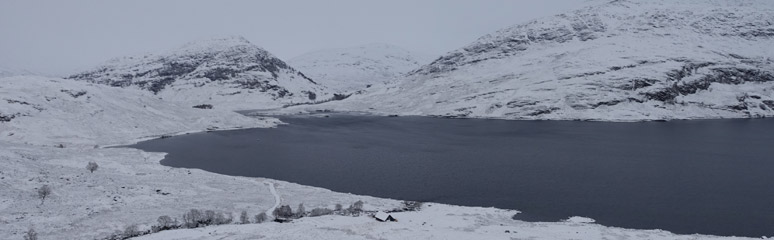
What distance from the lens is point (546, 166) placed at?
84750 mm

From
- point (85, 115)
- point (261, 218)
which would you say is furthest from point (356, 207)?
point (85, 115)

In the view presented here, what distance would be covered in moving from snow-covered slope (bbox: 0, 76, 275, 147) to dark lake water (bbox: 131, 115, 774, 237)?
1072 centimetres

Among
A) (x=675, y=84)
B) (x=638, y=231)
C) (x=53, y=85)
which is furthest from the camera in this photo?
(x=675, y=84)

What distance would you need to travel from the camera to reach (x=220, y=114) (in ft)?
538

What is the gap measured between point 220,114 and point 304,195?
4458 inches

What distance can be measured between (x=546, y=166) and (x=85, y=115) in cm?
11230

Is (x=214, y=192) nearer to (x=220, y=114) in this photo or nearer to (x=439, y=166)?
(x=439, y=166)

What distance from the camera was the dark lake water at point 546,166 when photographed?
55.5 meters

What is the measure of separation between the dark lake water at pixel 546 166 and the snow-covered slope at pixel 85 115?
10716mm

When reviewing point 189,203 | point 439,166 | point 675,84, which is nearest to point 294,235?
point 189,203

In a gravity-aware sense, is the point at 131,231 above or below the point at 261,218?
above

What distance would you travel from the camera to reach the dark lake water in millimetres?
55491

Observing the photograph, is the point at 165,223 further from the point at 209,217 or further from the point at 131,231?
the point at 209,217

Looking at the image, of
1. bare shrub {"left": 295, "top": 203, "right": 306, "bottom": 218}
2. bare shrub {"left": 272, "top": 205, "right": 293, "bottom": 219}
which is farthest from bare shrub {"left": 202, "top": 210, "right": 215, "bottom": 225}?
bare shrub {"left": 295, "top": 203, "right": 306, "bottom": 218}
